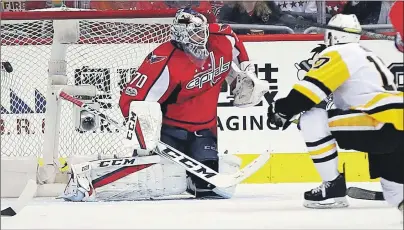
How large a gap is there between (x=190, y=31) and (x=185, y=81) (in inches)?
6.9

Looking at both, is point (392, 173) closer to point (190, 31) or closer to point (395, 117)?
point (395, 117)

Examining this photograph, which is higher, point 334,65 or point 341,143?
point 334,65

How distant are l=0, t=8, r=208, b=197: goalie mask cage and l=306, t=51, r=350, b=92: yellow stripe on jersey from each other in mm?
→ 1012

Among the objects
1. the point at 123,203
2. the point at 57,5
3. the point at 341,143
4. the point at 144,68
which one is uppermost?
the point at 57,5

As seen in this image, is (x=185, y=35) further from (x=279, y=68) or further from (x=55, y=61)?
(x=279, y=68)

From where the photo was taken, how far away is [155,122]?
2328 millimetres

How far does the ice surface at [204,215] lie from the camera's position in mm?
1931

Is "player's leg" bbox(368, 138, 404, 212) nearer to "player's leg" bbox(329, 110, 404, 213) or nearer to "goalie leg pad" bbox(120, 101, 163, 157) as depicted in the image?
"player's leg" bbox(329, 110, 404, 213)

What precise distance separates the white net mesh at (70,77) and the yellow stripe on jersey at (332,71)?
3.78 feet

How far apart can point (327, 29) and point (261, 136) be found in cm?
132

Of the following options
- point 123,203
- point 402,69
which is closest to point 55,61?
point 123,203

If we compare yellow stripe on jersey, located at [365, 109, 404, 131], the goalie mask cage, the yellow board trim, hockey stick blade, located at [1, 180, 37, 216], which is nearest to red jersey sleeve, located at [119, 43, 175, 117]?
the goalie mask cage

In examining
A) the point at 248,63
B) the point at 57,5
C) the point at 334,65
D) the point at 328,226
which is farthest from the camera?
the point at 57,5

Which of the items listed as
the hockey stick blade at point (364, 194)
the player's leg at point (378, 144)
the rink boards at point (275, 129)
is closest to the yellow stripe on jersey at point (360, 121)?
the player's leg at point (378, 144)
